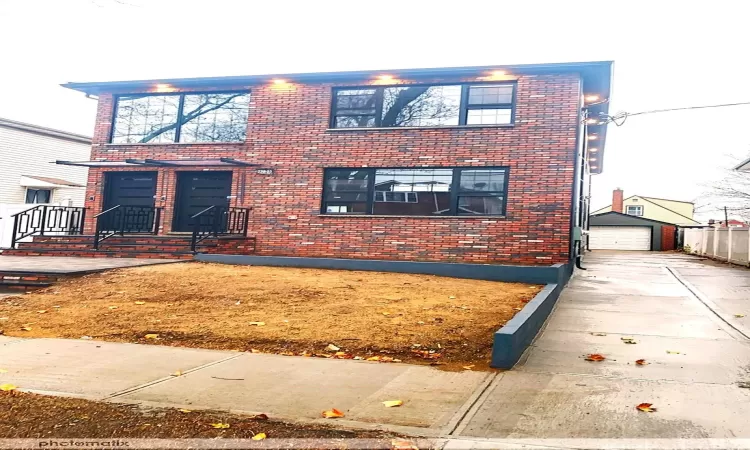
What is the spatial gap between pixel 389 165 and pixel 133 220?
750cm

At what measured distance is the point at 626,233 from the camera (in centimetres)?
3575

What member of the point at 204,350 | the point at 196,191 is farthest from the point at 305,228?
the point at 204,350

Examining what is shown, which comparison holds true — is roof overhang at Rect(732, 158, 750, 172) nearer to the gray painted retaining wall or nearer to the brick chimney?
the gray painted retaining wall

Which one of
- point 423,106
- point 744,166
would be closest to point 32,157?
point 423,106

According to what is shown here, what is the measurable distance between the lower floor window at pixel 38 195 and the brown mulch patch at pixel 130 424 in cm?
2465

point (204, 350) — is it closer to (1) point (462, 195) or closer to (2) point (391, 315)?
(2) point (391, 315)

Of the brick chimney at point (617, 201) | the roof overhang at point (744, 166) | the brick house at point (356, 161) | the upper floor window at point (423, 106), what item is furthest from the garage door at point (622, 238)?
the upper floor window at point (423, 106)

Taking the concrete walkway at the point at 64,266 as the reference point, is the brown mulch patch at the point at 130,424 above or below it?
below

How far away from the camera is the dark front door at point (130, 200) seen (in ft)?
49.8

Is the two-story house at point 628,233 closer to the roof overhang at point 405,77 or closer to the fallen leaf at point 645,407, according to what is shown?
the roof overhang at point 405,77

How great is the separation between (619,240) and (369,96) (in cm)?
2723

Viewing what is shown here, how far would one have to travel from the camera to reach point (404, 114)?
14016mm

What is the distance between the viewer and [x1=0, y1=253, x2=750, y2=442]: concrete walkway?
331 cm

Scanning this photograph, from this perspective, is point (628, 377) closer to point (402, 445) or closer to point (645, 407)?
point (645, 407)
